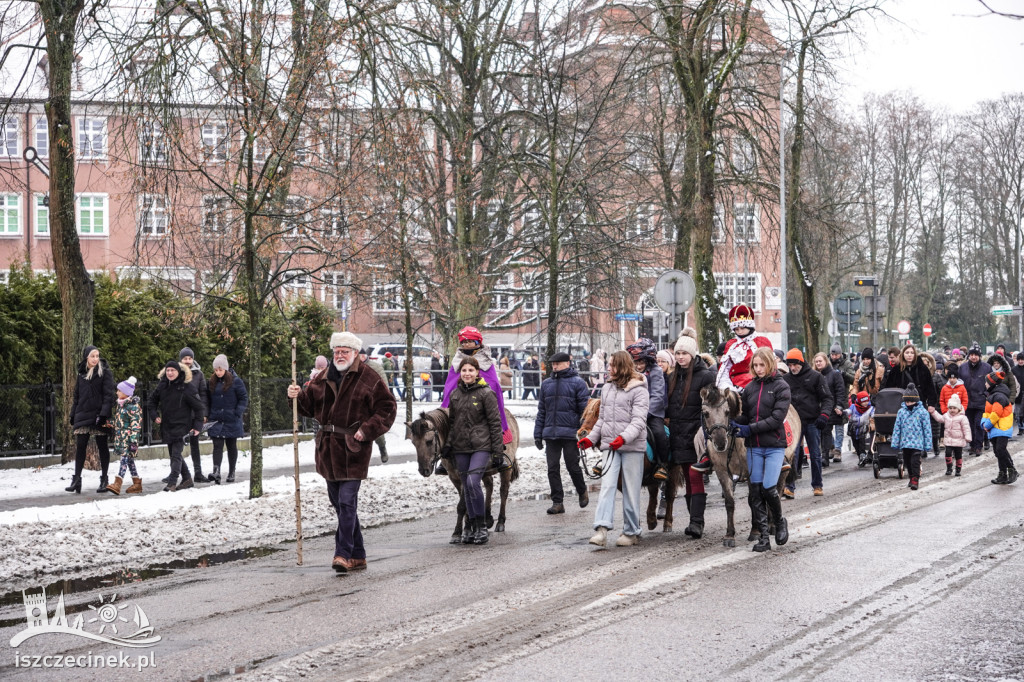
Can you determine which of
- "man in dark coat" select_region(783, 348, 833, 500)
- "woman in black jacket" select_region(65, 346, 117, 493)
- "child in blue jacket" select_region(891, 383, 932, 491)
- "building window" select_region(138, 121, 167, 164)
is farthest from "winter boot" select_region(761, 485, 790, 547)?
"woman in black jacket" select_region(65, 346, 117, 493)

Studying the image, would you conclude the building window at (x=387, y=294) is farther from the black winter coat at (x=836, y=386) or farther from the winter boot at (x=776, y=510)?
the winter boot at (x=776, y=510)

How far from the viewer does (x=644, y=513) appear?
13.8 m

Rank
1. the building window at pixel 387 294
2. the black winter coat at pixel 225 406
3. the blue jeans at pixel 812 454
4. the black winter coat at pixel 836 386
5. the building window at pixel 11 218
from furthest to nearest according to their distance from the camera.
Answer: the building window at pixel 11 218 < the building window at pixel 387 294 < the black winter coat at pixel 836 386 < the black winter coat at pixel 225 406 < the blue jeans at pixel 812 454

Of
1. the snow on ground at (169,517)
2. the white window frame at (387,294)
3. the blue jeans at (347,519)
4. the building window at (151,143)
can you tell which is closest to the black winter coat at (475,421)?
the blue jeans at (347,519)

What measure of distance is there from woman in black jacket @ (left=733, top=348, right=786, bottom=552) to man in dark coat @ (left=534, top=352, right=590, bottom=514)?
3524 mm

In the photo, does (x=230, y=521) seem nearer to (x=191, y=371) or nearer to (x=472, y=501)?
(x=472, y=501)

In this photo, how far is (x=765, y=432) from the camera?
10750 mm

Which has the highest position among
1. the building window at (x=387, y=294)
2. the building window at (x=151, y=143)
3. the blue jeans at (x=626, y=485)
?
the building window at (x=151, y=143)

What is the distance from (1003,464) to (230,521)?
1015 cm

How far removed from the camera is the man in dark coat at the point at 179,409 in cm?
1706

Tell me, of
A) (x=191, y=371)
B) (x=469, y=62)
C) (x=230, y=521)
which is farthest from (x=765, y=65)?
(x=230, y=521)

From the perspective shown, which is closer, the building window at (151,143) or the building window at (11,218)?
the building window at (151,143)

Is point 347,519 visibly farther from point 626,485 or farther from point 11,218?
point 11,218

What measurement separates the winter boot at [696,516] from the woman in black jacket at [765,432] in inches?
26.3
